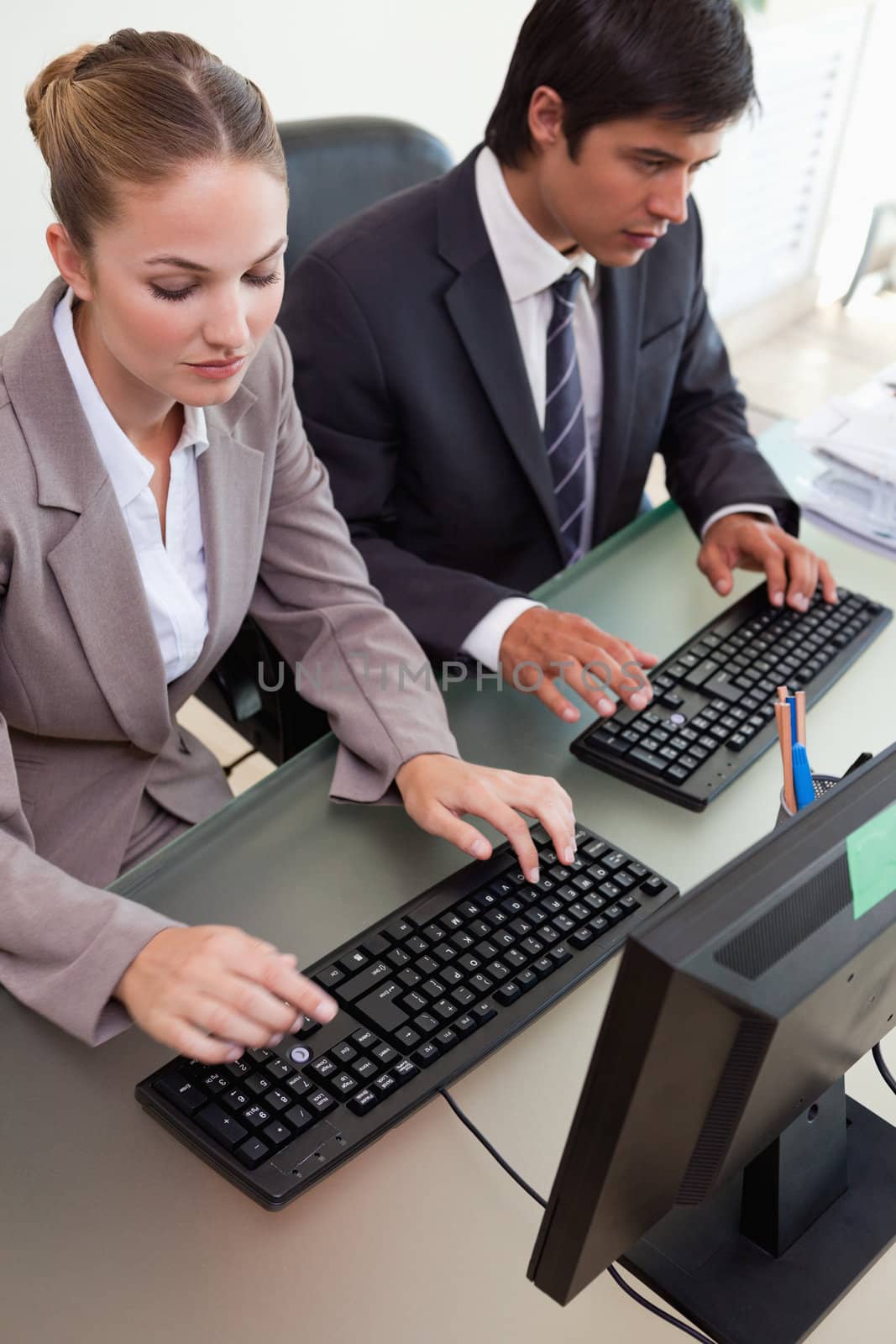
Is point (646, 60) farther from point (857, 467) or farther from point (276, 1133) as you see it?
point (276, 1133)

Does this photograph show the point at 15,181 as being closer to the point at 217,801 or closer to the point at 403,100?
the point at 403,100

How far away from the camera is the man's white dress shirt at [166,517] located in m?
1.05

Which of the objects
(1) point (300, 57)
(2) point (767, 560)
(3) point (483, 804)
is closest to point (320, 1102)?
(3) point (483, 804)

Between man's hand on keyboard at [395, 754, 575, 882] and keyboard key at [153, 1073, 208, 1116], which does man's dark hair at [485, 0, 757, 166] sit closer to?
man's hand on keyboard at [395, 754, 575, 882]

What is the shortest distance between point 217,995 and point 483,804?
297mm

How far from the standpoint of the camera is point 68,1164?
0.82 meters

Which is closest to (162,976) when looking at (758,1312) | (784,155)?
(758,1312)

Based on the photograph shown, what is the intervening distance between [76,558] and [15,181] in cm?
130

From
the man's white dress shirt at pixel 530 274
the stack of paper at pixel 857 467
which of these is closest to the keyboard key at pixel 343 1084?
the man's white dress shirt at pixel 530 274

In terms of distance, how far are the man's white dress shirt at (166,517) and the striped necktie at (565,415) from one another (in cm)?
58

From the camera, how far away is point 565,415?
5.29ft

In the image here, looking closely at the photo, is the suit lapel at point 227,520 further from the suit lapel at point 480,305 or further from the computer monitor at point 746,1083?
the computer monitor at point 746,1083

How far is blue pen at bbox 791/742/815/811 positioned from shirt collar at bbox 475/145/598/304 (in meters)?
0.85

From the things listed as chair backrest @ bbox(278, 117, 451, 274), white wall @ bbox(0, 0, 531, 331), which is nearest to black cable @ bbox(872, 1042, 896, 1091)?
chair backrest @ bbox(278, 117, 451, 274)
